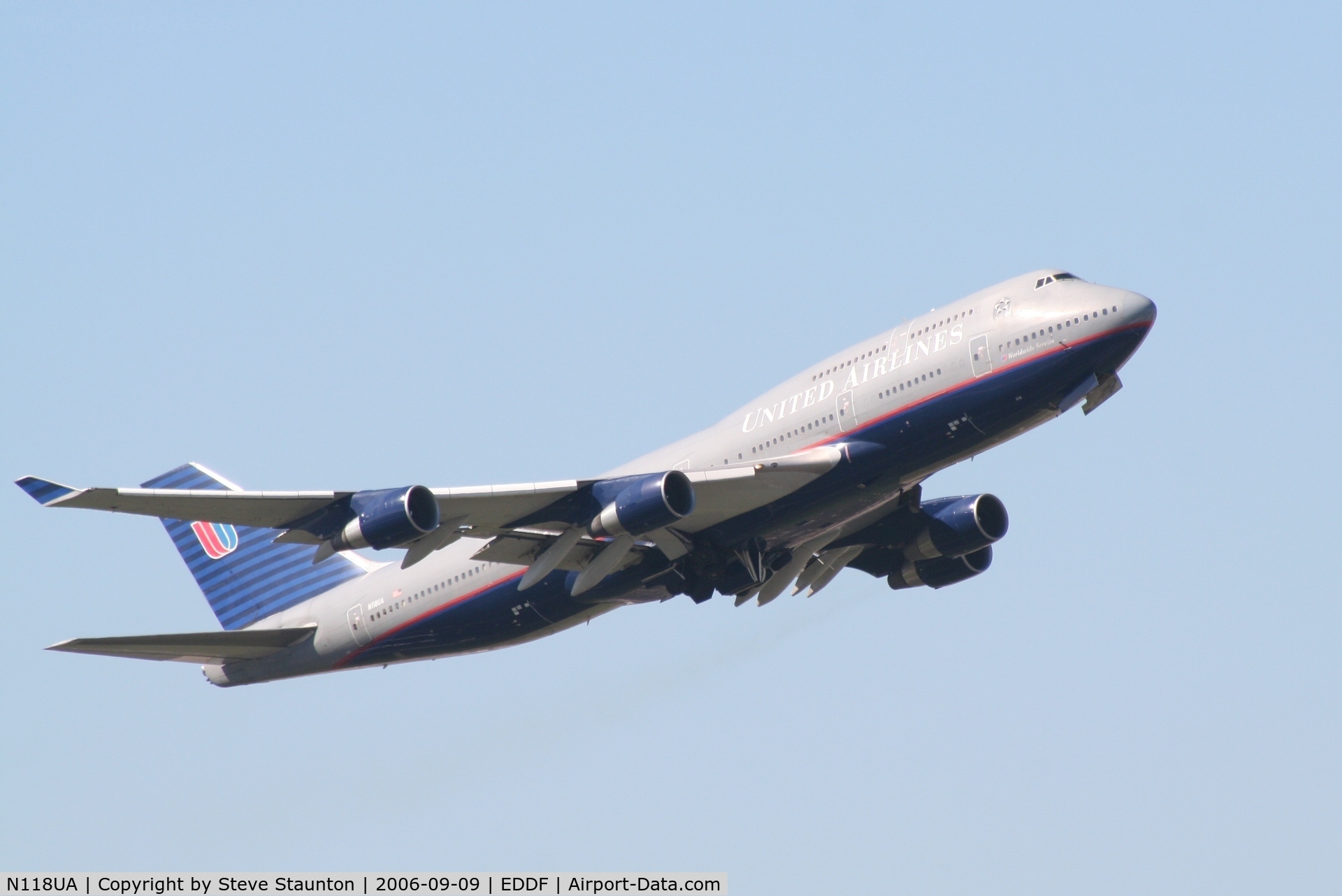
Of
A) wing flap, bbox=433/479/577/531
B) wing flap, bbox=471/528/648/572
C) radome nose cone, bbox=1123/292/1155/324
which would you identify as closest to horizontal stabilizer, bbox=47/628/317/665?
wing flap, bbox=471/528/648/572

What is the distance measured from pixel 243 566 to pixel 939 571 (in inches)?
862

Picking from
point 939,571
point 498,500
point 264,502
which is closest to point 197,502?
point 264,502

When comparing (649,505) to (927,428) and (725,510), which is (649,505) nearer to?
(725,510)

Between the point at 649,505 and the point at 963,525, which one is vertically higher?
the point at 963,525

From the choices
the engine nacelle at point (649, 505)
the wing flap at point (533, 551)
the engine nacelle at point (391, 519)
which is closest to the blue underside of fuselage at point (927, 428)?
the wing flap at point (533, 551)

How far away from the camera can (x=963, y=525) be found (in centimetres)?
4553

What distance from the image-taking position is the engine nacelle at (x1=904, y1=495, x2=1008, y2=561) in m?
45.6

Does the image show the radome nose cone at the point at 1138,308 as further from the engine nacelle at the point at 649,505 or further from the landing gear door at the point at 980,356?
the engine nacelle at the point at 649,505

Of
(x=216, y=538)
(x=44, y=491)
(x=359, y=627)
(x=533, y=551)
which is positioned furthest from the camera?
(x=216, y=538)

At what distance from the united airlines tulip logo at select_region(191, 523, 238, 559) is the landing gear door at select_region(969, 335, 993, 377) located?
26337 mm

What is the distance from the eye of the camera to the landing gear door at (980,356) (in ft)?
124

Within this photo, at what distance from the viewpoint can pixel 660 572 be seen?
43062mm

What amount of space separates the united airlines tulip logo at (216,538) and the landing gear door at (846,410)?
2307 centimetres

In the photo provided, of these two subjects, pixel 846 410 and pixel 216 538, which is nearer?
pixel 846 410
